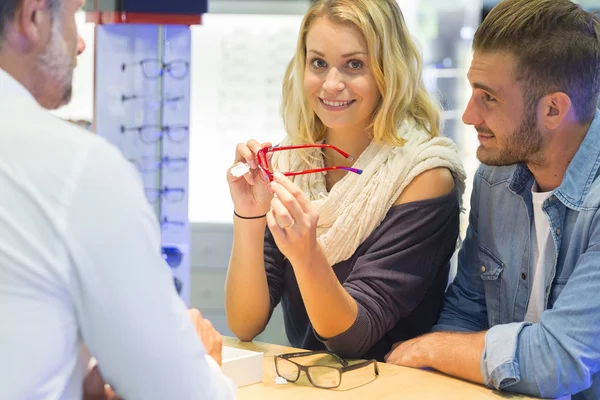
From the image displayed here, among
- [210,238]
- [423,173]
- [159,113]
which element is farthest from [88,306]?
[210,238]

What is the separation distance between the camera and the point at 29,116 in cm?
108

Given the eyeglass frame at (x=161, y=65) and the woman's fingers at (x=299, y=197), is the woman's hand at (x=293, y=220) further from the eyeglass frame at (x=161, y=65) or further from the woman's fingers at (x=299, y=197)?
the eyeglass frame at (x=161, y=65)

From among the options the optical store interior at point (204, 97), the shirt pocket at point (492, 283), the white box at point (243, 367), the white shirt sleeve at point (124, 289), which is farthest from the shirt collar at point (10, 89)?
the optical store interior at point (204, 97)

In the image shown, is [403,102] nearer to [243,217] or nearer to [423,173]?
[423,173]

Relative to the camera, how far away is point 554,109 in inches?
90.9

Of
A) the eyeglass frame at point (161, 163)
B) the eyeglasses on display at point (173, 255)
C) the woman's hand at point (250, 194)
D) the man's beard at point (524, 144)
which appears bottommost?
the eyeglasses on display at point (173, 255)

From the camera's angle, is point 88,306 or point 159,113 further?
point 159,113

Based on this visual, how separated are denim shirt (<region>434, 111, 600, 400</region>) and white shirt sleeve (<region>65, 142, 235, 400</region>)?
1079 mm

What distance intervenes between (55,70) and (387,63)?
148 cm

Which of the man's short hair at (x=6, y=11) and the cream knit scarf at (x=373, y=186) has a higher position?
the man's short hair at (x=6, y=11)

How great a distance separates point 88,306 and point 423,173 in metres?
1.56

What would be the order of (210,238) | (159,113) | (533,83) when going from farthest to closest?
(210,238), (159,113), (533,83)

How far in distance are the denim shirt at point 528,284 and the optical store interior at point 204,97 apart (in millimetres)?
1849

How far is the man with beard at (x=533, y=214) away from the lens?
6.59 feet
